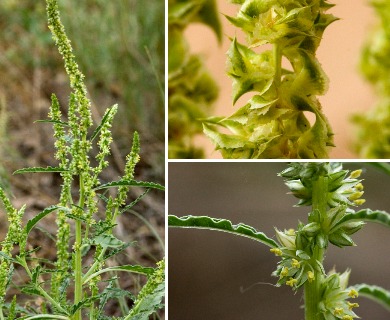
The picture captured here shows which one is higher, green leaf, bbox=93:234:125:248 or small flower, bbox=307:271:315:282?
small flower, bbox=307:271:315:282

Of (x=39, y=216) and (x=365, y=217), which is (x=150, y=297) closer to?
(x=39, y=216)

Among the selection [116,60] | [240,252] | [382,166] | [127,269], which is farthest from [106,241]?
[116,60]

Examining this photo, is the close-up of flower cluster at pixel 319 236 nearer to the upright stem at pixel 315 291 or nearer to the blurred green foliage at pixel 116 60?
the upright stem at pixel 315 291

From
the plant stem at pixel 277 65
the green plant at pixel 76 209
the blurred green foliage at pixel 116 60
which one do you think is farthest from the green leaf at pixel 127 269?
the blurred green foliage at pixel 116 60

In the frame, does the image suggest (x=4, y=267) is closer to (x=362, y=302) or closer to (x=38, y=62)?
(x=362, y=302)

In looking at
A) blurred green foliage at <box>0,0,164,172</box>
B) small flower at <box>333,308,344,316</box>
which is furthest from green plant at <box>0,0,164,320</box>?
blurred green foliage at <box>0,0,164,172</box>

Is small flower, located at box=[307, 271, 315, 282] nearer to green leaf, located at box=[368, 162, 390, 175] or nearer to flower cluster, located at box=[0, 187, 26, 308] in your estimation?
green leaf, located at box=[368, 162, 390, 175]
